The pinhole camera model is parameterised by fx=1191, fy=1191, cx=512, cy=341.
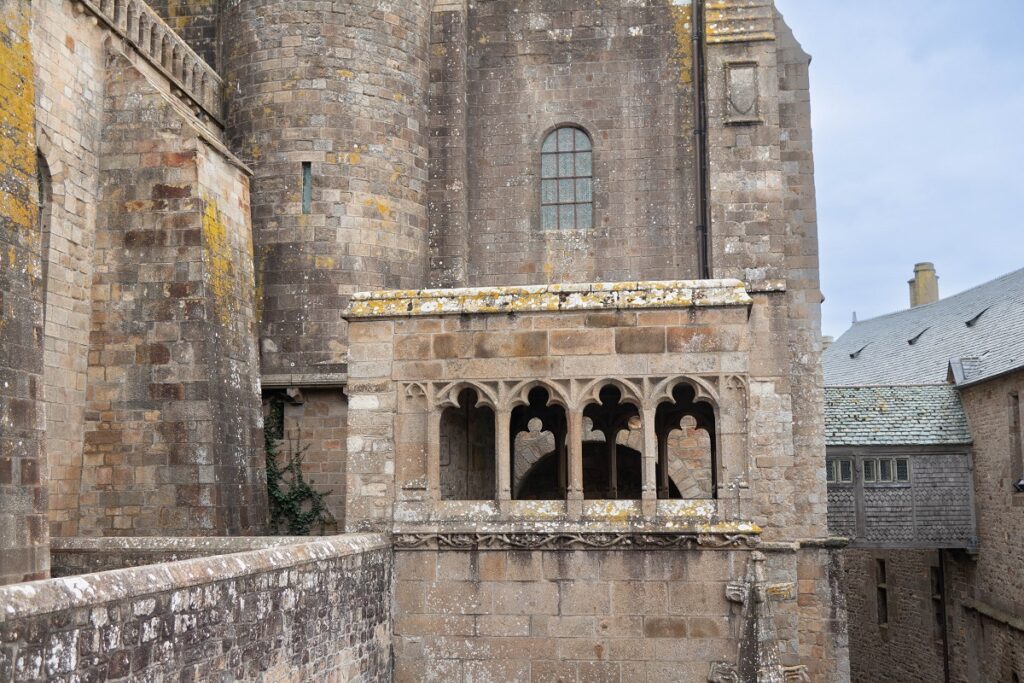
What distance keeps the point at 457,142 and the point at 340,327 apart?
350cm

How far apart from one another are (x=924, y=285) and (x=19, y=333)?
36.9 meters

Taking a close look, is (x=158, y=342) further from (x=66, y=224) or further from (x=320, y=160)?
(x=320, y=160)

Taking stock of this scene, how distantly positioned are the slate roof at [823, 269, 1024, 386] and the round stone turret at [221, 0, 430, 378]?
36.6ft

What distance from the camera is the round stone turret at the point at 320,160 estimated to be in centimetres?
1600

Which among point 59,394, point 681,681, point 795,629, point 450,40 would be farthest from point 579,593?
point 450,40

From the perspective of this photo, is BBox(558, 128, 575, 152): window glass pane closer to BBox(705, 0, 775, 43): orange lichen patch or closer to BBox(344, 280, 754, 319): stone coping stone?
BBox(705, 0, 775, 43): orange lichen patch

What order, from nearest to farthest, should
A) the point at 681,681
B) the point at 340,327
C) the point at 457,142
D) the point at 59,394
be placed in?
the point at 681,681 < the point at 59,394 < the point at 340,327 < the point at 457,142

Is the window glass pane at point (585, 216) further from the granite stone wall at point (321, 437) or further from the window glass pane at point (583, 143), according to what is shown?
the granite stone wall at point (321, 437)

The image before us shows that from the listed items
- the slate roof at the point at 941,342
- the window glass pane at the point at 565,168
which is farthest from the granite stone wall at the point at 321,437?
the slate roof at the point at 941,342

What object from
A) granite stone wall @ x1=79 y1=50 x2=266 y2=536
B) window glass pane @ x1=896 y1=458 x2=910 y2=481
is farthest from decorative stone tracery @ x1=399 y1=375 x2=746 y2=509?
window glass pane @ x1=896 y1=458 x2=910 y2=481

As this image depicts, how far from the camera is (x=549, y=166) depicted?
17.7m

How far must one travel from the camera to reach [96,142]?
13.7m

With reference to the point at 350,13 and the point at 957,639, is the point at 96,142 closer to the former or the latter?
the point at 350,13

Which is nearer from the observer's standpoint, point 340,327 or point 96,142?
point 96,142
